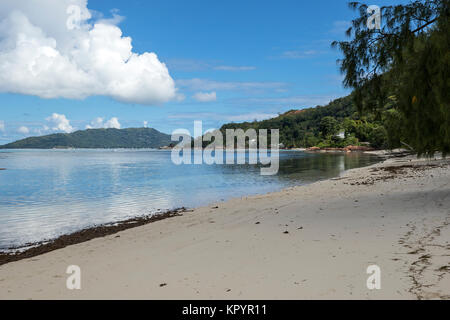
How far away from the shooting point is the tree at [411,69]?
294 inches

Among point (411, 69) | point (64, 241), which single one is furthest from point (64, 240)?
point (411, 69)

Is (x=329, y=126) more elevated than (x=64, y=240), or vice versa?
(x=329, y=126)

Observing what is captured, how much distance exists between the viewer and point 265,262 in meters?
5.49

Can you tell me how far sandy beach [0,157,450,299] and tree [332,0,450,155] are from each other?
266cm

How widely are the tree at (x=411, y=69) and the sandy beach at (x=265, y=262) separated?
266cm

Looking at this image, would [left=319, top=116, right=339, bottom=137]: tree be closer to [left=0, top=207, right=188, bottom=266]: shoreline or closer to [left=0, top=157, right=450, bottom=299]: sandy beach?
[left=0, top=207, right=188, bottom=266]: shoreline

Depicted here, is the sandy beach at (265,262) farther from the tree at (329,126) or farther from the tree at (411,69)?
the tree at (329,126)

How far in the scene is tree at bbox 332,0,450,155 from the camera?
7457 millimetres

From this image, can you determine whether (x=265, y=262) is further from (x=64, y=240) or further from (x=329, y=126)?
(x=329, y=126)

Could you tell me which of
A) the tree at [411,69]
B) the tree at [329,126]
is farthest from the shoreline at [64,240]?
the tree at [329,126]

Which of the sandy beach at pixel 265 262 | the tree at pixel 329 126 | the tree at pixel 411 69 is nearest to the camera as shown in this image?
the sandy beach at pixel 265 262

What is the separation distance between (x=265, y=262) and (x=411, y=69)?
7.34 meters

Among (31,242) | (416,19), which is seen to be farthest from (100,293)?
(416,19)
